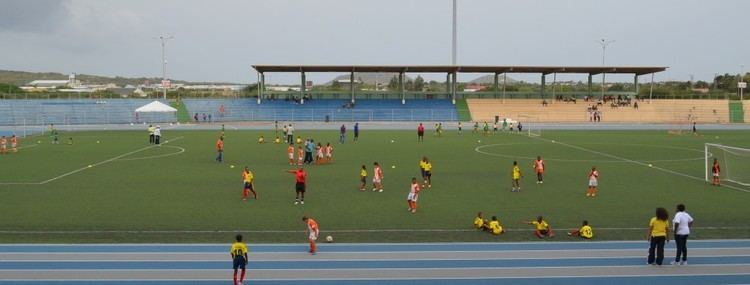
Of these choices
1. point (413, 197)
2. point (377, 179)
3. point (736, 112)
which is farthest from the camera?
point (736, 112)

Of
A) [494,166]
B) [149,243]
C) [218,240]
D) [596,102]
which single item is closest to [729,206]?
[494,166]

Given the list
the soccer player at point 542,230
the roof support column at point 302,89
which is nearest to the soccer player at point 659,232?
the soccer player at point 542,230

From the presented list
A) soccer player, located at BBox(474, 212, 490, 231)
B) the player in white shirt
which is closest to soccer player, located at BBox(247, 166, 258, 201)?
soccer player, located at BBox(474, 212, 490, 231)

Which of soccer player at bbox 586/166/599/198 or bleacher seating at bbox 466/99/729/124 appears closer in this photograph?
soccer player at bbox 586/166/599/198

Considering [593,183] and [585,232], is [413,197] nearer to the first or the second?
[585,232]

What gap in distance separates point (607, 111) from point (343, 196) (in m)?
56.3

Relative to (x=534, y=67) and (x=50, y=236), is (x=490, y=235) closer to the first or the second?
(x=50, y=236)

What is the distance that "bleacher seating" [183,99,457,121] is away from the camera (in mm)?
66750

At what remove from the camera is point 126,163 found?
92.3 ft

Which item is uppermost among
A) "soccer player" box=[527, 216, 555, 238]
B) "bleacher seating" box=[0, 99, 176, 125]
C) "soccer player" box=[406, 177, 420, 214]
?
"bleacher seating" box=[0, 99, 176, 125]

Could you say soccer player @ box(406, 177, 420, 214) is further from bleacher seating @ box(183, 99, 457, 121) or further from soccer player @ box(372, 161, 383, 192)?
bleacher seating @ box(183, 99, 457, 121)

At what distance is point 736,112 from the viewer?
7062cm

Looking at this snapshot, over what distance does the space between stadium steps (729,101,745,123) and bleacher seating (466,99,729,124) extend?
44 centimetres

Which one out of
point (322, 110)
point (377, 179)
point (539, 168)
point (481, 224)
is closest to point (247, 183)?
point (377, 179)
